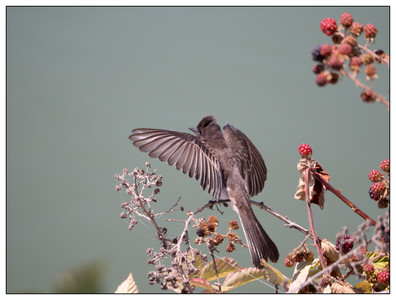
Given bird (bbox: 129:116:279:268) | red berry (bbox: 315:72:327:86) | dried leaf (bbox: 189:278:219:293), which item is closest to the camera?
red berry (bbox: 315:72:327:86)

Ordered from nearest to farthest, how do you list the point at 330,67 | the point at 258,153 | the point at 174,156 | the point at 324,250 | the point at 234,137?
1. the point at 330,67
2. the point at 324,250
3. the point at 174,156
4. the point at 258,153
5. the point at 234,137

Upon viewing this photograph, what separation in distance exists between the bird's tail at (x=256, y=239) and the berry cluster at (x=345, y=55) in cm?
46

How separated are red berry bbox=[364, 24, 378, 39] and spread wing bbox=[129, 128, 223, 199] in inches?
24.1

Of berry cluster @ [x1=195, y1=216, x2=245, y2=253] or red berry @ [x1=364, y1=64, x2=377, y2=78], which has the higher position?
red berry @ [x1=364, y1=64, x2=377, y2=78]

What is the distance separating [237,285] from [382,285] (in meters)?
0.24

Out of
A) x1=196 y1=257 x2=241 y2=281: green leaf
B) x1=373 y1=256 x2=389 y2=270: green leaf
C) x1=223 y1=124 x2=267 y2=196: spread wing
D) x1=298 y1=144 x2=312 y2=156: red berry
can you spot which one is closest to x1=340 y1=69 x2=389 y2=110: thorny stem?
x1=298 y1=144 x2=312 y2=156: red berry

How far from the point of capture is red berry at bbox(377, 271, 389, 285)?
739 millimetres

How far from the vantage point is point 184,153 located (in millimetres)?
1320

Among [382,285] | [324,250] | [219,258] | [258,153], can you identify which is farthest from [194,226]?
[258,153]

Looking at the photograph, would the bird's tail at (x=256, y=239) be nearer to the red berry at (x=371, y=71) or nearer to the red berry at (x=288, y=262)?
the red berry at (x=288, y=262)

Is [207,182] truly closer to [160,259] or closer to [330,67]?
[160,259]

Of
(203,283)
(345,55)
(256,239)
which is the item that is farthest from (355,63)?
(256,239)

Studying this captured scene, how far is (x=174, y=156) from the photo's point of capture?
1286 mm

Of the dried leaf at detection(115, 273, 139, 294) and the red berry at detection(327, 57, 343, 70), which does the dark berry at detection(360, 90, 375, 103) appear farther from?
the dried leaf at detection(115, 273, 139, 294)
